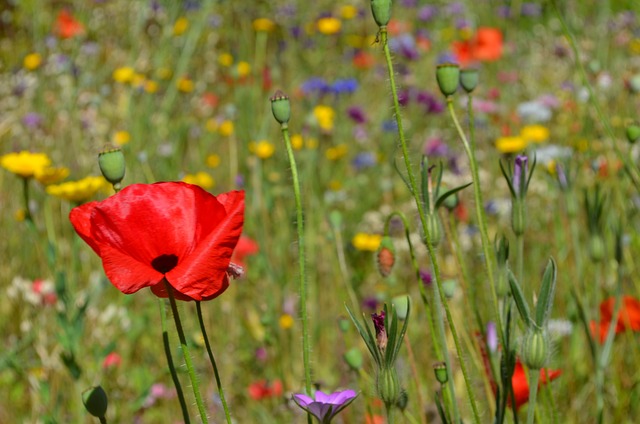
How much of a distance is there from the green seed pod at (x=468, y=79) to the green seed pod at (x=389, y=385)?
0.37m

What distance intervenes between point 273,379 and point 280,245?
1.47ft

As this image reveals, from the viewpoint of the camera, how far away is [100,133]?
266 cm

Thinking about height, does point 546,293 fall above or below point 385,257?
above

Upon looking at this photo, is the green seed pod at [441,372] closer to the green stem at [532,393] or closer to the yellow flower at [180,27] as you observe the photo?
the green stem at [532,393]

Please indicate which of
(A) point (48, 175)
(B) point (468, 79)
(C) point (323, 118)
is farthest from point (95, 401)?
(C) point (323, 118)

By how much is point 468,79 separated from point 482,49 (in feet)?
9.25

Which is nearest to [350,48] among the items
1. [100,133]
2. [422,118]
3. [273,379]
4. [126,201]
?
[422,118]

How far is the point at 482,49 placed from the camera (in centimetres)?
360

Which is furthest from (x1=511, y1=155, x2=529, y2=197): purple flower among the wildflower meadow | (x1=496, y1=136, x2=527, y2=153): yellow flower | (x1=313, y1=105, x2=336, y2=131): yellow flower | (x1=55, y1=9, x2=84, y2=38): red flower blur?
(x1=55, y1=9, x2=84, y2=38): red flower blur

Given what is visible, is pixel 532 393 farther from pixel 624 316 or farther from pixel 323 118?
pixel 323 118

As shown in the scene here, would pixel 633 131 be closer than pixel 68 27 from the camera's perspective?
Yes

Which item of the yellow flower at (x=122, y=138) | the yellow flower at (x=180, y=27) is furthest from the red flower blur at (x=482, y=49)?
the yellow flower at (x=122, y=138)

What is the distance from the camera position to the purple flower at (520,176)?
821 millimetres

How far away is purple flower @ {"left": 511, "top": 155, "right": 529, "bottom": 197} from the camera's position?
0.82 metres
